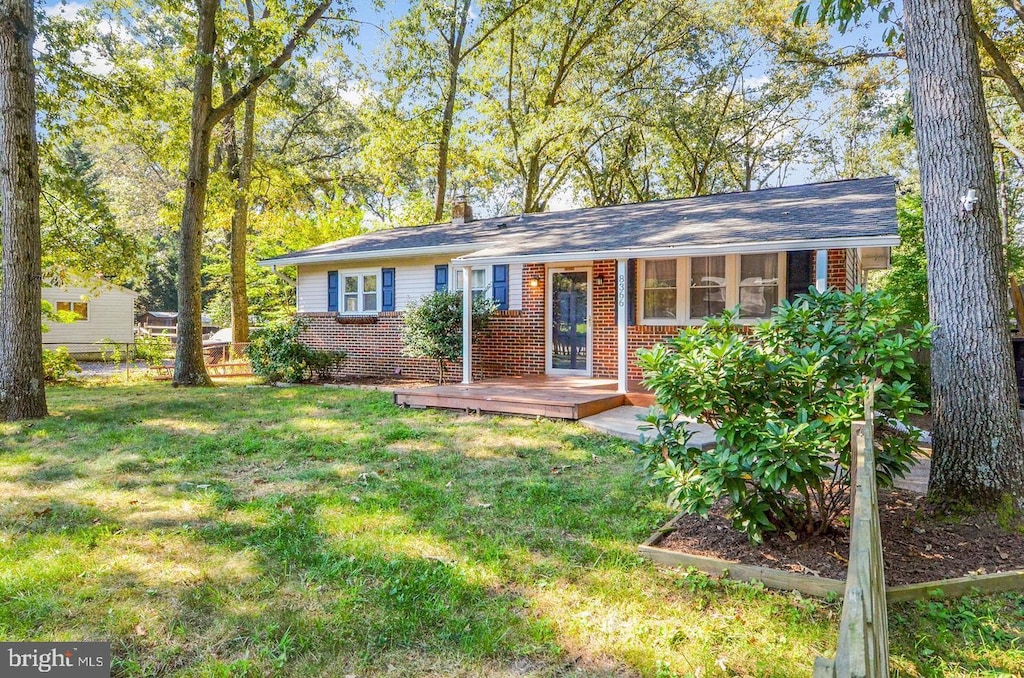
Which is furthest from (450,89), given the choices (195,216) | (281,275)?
(195,216)

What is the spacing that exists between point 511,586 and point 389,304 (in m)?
10.5

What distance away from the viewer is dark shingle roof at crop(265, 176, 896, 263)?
7.99 metres

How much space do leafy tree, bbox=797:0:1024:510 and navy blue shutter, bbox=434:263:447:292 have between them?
936cm

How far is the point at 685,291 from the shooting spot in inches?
386

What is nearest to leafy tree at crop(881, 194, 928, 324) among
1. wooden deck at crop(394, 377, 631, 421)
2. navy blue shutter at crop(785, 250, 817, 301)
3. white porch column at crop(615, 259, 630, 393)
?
navy blue shutter at crop(785, 250, 817, 301)

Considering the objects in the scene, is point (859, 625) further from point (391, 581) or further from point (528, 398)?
point (528, 398)

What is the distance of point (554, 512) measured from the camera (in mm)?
4441

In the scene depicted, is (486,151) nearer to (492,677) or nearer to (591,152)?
(591,152)

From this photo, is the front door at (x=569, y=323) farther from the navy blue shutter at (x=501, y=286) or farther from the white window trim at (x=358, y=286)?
the white window trim at (x=358, y=286)

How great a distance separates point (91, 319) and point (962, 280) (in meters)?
27.0

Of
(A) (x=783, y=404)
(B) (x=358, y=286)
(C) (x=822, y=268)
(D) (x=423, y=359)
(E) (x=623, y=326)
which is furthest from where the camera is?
(B) (x=358, y=286)

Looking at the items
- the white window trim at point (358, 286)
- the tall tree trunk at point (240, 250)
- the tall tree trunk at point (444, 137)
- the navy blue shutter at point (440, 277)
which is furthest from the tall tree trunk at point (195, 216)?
the tall tree trunk at point (444, 137)

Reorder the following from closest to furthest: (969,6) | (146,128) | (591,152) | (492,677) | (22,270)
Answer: (492,677) < (969,6) < (22,270) < (146,128) < (591,152)

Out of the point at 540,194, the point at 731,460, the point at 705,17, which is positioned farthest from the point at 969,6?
the point at 540,194
